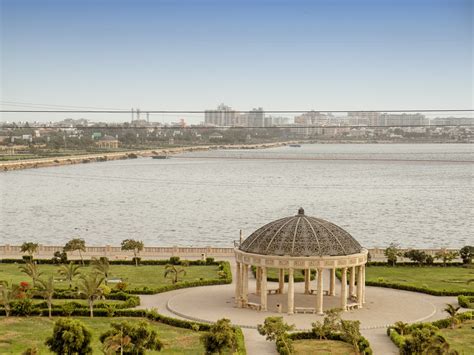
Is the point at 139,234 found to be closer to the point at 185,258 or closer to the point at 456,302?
the point at 185,258

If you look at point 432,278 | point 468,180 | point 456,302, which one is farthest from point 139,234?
point 468,180

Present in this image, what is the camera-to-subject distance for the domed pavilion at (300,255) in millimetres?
31359

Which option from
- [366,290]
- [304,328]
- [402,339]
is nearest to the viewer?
[402,339]

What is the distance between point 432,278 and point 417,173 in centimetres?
9960

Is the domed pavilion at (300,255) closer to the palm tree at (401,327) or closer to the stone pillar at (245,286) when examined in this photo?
the stone pillar at (245,286)

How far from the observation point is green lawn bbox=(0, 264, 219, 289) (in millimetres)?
37938

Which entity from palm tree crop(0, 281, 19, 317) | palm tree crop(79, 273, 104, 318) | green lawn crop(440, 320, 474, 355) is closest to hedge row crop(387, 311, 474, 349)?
green lawn crop(440, 320, 474, 355)

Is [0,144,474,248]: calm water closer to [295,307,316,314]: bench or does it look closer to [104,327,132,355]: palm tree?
[295,307,316,314]: bench

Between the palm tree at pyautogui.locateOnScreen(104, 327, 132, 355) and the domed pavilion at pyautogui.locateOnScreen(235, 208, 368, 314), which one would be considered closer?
the palm tree at pyautogui.locateOnScreen(104, 327, 132, 355)

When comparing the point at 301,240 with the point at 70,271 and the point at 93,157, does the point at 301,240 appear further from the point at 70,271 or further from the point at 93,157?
the point at 93,157

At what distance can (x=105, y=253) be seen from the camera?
46.6m

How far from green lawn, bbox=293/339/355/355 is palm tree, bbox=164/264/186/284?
11.3 meters

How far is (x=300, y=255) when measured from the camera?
1237 inches

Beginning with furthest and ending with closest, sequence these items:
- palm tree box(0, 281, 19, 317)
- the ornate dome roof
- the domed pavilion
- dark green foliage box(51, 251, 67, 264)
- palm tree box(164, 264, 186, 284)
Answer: dark green foliage box(51, 251, 67, 264), palm tree box(164, 264, 186, 284), the ornate dome roof, the domed pavilion, palm tree box(0, 281, 19, 317)
